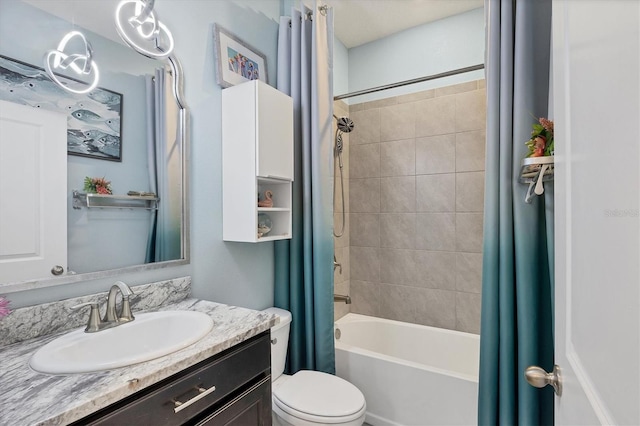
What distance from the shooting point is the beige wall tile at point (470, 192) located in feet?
7.76

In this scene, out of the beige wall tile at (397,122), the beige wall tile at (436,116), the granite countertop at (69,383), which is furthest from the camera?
the beige wall tile at (397,122)

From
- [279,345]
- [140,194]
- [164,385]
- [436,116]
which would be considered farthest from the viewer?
[436,116]

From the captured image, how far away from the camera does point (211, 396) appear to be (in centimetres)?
100

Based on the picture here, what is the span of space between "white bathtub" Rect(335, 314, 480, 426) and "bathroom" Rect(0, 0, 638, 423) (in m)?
0.13

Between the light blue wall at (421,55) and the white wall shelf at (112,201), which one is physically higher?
the light blue wall at (421,55)

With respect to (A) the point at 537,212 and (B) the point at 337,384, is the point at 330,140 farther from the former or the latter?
(B) the point at 337,384

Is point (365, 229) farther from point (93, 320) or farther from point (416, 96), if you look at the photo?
point (93, 320)

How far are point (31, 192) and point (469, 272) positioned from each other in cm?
247

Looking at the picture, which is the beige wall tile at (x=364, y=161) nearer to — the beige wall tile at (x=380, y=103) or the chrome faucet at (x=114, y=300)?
the beige wall tile at (x=380, y=103)

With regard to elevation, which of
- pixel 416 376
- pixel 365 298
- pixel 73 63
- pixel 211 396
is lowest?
pixel 416 376

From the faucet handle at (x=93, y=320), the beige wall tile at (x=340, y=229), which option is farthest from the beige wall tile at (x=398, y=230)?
the faucet handle at (x=93, y=320)

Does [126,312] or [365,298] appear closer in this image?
[126,312]

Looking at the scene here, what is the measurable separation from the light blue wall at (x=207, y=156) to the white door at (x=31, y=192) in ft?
1.10

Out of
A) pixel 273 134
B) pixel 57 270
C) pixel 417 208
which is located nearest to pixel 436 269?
pixel 417 208
